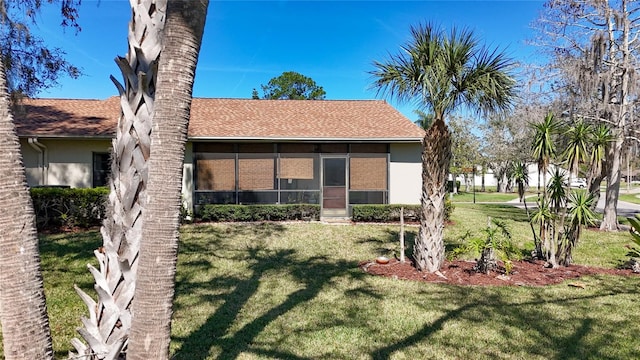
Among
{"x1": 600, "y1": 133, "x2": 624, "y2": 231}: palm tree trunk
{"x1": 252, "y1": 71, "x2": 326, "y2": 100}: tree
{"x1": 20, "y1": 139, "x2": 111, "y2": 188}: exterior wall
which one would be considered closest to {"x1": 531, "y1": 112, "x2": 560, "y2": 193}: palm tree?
{"x1": 600, "y1": 133, "x2": 624, "y2": 231}: palm tree trunk

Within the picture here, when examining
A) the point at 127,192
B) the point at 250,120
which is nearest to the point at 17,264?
the point at 127,192

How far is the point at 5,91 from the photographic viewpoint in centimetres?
179

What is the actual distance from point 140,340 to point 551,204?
855 centimetres

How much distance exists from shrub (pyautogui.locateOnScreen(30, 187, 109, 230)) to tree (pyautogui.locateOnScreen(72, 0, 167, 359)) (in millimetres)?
9286

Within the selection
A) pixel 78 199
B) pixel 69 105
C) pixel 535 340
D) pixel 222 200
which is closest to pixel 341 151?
pixel 222 200

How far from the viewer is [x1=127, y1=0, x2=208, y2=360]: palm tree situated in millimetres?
1775

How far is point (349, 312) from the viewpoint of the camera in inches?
203

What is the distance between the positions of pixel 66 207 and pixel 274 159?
6890 millimetres

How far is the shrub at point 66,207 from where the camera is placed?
10.3m

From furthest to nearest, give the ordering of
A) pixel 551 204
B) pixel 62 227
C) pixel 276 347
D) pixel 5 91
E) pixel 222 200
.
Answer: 1. pixel 222 200
2. pixel 62 227
3. pixel 551 204
4. pixel 276 347
5. pixel 5 91

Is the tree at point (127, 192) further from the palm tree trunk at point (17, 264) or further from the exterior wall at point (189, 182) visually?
the exterior wall at point (189, 182)

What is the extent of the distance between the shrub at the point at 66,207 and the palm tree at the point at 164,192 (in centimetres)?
996

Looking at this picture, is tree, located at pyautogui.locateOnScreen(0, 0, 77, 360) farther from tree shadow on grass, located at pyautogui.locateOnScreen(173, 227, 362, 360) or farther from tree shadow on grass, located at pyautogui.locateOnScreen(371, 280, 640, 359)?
tree shadow on grass, located at pyautogui.locateOnScreen(371, 280, 640, 359)

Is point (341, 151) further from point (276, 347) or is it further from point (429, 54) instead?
point (276, 347)
